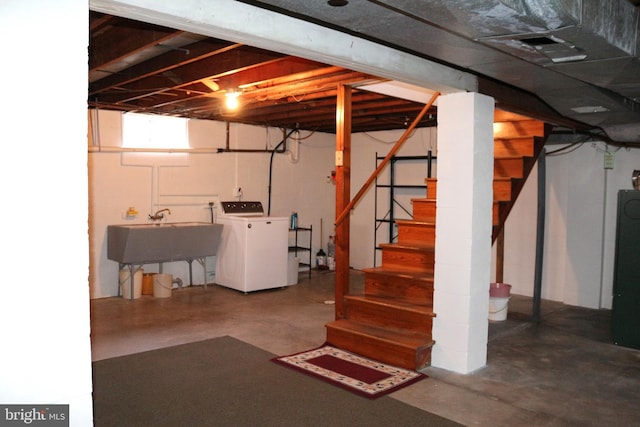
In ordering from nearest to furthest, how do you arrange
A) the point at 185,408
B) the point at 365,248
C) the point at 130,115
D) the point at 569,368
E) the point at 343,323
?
the point at 185,408, the point at 569,368, the point at 343,323, the point at 130,115, the point at 365,248

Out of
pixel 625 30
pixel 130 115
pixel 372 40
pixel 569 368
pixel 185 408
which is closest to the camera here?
pixel 625 30

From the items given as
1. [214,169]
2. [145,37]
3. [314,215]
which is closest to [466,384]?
[145,37]

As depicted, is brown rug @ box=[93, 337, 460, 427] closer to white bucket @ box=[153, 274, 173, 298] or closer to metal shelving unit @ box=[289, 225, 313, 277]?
white bucket @ box=[153, 274, 173, 298]

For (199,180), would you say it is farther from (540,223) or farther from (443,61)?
(443,61)

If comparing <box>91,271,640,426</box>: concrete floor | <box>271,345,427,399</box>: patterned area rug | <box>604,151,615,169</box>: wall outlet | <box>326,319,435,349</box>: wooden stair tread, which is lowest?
<box>91,271,640,426</box>: concrete floor

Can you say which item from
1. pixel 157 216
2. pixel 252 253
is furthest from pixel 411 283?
pixel 157 216

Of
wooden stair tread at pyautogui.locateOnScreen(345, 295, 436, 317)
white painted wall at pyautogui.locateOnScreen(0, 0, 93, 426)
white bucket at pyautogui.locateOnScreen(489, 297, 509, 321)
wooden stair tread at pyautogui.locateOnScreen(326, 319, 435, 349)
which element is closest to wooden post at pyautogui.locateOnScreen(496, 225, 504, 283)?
white bucket at pyautogui.locateOnScreen(489, 297, 509, 321)

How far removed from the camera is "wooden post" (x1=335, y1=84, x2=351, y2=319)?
4.71 m

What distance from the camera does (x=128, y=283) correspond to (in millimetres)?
6328

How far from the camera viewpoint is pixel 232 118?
7406 millimetres

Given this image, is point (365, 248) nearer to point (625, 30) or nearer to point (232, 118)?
point (232, 118)

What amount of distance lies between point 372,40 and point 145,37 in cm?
170

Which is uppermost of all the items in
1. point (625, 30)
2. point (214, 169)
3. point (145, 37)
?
point (145, 37)

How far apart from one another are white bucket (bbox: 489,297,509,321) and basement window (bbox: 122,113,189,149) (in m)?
4.39
